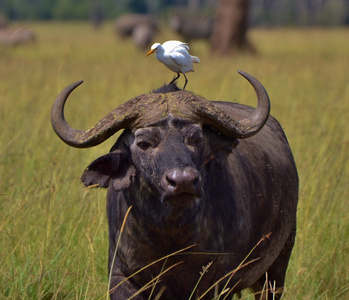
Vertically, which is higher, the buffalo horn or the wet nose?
the buffalo horn

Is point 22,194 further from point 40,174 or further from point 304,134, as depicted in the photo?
point 304,134

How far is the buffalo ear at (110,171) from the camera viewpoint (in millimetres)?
3832

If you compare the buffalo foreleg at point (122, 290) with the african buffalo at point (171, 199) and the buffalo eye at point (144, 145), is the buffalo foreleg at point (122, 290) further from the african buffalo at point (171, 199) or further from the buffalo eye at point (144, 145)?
the buffalo eye at point (144, 145)

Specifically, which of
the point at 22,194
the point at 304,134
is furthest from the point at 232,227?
the point at 304,134

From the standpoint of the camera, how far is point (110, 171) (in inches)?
152

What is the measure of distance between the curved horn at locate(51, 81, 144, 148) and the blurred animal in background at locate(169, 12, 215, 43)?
98.1 feet

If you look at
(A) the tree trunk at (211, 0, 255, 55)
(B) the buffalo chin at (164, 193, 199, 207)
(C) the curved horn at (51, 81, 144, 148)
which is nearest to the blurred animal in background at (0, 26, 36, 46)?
(C) the curved horn at (51, 81, 144, 148)

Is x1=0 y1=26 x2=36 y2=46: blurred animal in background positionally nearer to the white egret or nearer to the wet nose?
the white egret

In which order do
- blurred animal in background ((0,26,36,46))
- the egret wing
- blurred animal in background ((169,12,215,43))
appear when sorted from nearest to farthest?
the egret wing → blurred animal in background ((0,26,36,46)) → blurred animal in background ((169,12,215,43))

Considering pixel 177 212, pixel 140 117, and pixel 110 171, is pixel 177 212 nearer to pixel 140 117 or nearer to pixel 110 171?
pixel 110 171

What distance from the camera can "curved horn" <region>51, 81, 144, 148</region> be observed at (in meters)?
3.77

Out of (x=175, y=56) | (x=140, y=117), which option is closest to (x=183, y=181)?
(x=140, y=117)

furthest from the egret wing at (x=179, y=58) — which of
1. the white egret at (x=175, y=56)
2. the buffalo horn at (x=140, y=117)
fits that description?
the buffalo horn at (x=140, y=117)

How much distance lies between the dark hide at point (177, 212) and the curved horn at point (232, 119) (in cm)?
7
